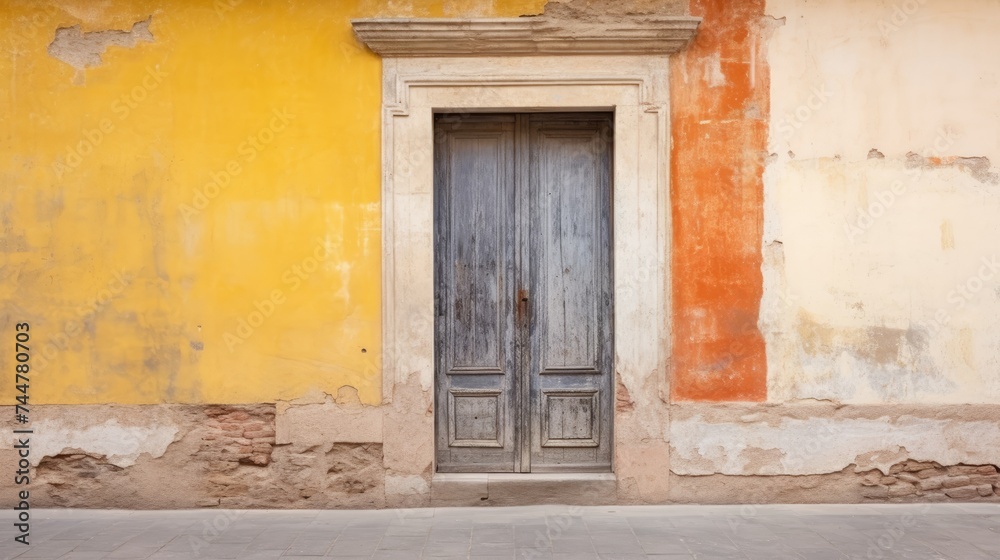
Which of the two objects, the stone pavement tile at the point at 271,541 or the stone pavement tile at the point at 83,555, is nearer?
the stone pavement tile at the point at 83,555

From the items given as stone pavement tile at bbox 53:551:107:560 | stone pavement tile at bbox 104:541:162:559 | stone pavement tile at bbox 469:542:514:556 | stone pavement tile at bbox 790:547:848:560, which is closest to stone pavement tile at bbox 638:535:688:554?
stone pavement tile at bbox 790:547:848:560

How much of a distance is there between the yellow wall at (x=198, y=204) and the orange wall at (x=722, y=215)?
142 centimetres

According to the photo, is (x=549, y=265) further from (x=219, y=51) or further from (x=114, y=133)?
(x=114, y=133)

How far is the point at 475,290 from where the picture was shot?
6422mm

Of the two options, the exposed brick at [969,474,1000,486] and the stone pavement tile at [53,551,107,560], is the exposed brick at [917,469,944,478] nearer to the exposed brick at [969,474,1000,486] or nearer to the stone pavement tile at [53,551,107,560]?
the exposed brick at [969,474,1000,486]

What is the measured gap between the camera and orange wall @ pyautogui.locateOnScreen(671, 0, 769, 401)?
20.1 ft

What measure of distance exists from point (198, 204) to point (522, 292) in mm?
2322

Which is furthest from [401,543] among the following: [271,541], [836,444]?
[836,444]

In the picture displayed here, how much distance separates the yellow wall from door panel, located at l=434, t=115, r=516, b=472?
0.54 meters

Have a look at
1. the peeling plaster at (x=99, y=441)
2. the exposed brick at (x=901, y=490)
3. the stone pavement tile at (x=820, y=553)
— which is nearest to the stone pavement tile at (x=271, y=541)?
the peeling plaster at (x=99, y=441)

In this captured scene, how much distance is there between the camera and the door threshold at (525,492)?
6090mm

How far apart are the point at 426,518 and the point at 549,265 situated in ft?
6.39

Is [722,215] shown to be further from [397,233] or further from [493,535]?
[493,535]

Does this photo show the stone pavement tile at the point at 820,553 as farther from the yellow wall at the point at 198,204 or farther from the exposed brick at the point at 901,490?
the yellow wall at the point at 198,204
